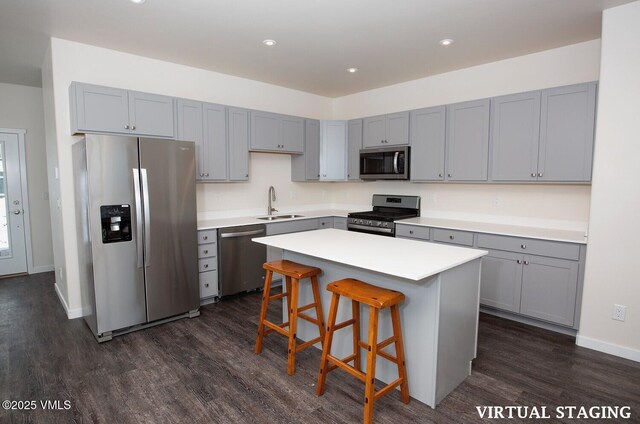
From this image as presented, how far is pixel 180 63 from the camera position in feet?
13.5

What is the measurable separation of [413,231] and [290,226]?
1.53 meters

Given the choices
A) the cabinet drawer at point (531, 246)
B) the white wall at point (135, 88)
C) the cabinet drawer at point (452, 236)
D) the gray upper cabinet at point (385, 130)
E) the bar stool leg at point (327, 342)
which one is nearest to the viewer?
the bar stool leg at point (327, 342)

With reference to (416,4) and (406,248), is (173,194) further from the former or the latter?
(416,4)

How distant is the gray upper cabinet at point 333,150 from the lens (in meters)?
5.24

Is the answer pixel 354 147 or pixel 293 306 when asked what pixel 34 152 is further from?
pixel 293 306

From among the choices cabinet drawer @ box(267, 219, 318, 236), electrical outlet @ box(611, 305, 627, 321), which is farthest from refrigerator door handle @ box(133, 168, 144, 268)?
electrical outlet @ box(611, 305, 627, 321)

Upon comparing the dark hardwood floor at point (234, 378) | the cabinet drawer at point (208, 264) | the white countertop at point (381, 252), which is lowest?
the dark hardwood floor at point (234, 378)

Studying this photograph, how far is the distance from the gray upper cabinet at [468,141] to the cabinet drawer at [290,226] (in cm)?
184

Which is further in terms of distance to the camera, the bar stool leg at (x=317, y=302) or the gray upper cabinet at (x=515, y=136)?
the gray upper cabinet at (x=515, y=136)

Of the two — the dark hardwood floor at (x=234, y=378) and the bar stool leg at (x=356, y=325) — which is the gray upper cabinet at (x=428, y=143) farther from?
the bar stool leg at (x=356, y=325)

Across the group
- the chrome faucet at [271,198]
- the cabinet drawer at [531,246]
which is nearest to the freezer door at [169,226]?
the chrome faucet at [271,198]

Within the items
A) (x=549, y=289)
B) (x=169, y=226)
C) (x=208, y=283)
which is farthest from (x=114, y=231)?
(x=549, y=289)

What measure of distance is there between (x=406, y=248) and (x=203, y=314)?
7.51 ft

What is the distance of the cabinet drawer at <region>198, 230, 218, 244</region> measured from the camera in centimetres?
382
